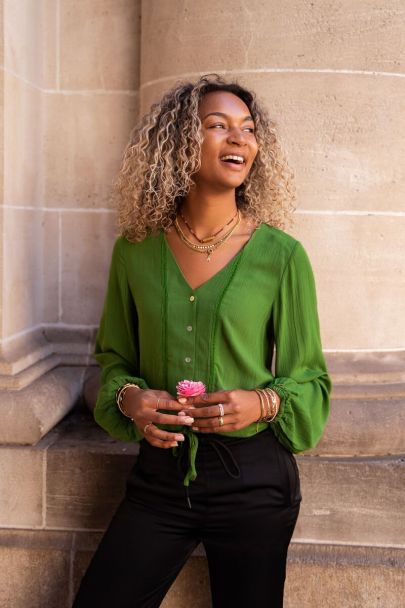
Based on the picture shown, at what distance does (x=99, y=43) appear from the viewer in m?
3.69

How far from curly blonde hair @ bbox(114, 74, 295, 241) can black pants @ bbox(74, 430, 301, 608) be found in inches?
29.3

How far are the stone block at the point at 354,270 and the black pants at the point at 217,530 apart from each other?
1051mm

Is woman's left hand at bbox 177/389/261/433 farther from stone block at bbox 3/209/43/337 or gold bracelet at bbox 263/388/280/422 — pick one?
stone block at bbox 3/209/43/337

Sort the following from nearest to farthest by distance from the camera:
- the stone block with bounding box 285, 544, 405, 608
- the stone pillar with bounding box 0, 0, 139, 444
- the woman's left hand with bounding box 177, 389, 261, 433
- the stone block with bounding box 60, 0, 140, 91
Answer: the woman's left hand with bounding box 177, 389, 261, 433, the stone block with bounding box 285, 544, 405, 608, the stone pillar with bounding box 0, 0, 139, 444, the stone block with bounding box 60, 0, 140, 91

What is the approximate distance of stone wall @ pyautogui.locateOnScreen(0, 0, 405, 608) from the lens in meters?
2.92

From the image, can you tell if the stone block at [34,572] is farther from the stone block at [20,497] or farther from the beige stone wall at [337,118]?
the beige stone wall at [337,118]

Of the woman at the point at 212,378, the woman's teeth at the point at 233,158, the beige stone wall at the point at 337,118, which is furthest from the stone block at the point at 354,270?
the woman's teeth at the point at 233,158

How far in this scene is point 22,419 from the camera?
10.1 ft

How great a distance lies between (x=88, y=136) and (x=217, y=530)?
2174 mm

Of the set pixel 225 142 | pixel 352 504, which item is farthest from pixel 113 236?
pixel 352 504

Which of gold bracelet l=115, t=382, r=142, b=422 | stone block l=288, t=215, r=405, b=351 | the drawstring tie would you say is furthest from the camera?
stone block l=288, t=215, r=405, b=351

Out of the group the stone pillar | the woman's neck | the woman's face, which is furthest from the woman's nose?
the stone pillar

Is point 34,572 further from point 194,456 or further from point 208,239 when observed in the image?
point 208,239

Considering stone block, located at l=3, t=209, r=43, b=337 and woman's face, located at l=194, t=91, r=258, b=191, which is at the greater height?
woman's face, located at l=194, t=91, r=258, b=191
